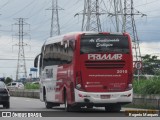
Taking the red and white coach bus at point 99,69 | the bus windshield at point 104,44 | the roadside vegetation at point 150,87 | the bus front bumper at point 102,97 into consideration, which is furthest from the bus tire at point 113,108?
the roadside vegetation at point 150,87

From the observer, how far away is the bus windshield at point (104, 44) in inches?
1057

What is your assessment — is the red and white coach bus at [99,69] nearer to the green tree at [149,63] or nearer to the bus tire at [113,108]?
the bus tire at [113,108]

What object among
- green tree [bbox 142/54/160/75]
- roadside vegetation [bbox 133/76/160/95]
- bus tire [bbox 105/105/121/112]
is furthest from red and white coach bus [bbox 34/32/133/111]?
green tree [bbox 142/54/160/75]

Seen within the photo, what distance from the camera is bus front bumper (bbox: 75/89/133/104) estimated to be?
26.6m

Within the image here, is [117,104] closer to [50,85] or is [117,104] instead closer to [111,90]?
[111,90]

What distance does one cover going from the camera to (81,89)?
2667 centimetres

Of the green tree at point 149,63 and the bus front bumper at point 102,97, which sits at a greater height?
the green tree at point 149,63

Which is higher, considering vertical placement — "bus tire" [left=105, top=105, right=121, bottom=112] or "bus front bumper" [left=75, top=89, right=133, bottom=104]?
"bus front bumper" [left=75, top=89, right=133, bottom=104]

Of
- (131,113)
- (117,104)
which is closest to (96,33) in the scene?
(117,104)

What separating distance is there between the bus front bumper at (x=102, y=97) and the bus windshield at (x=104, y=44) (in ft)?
5.92

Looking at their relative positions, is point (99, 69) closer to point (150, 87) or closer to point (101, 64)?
point (101, 64)

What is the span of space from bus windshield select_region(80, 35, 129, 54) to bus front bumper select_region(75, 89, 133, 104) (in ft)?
5.92

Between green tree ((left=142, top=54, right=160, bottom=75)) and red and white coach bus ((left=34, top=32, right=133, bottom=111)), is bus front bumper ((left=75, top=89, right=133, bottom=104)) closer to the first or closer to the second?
red and white coach bus ((left=34, top=32, right=133, bottom=111))

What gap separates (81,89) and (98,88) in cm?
75
